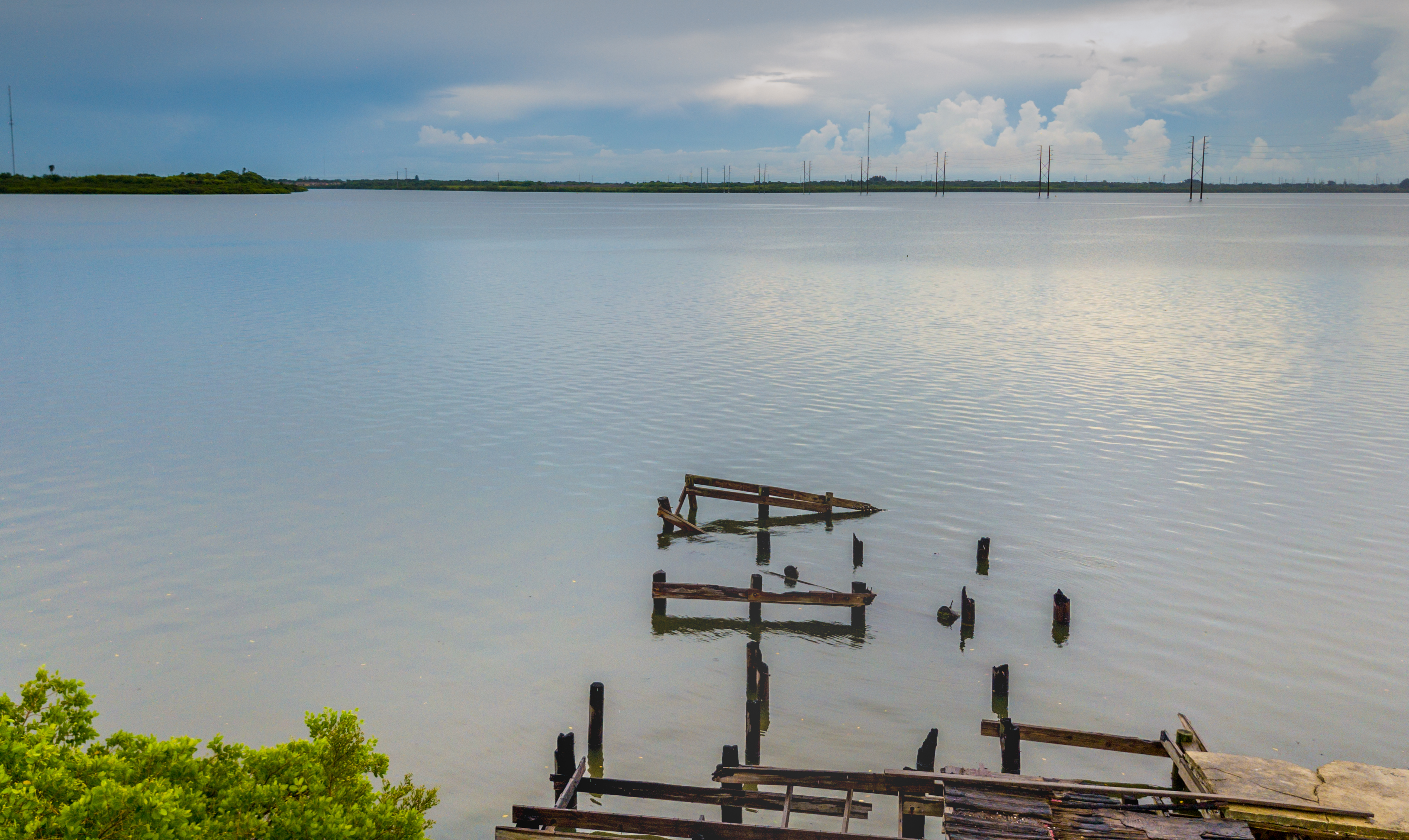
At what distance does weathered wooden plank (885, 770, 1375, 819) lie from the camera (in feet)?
43.0

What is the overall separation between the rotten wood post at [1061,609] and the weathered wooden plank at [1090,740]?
19.3ft

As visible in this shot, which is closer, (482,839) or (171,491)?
(482,839)

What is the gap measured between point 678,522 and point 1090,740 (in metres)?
14.0

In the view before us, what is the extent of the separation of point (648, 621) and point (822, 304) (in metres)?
56.7

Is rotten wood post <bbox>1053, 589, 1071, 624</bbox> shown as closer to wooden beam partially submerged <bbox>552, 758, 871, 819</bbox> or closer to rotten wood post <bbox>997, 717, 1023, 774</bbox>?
rotten wood post <bbox>997, 717, 1023, 774</bbox>

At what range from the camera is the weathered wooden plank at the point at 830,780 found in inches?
550

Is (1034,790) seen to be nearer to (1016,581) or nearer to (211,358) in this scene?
(1016,581)

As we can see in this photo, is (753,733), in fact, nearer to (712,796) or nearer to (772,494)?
(712,796)

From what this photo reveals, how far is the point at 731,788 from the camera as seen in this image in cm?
1455

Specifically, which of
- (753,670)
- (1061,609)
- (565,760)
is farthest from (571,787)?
(1061,609)

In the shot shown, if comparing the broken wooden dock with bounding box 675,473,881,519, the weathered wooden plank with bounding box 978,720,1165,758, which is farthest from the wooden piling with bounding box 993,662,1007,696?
the broken wooden dock with bounding box 675,473,881,519

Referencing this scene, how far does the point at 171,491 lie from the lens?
1201 inches

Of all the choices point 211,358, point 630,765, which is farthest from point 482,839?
point 211,358

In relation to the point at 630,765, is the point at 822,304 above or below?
above
